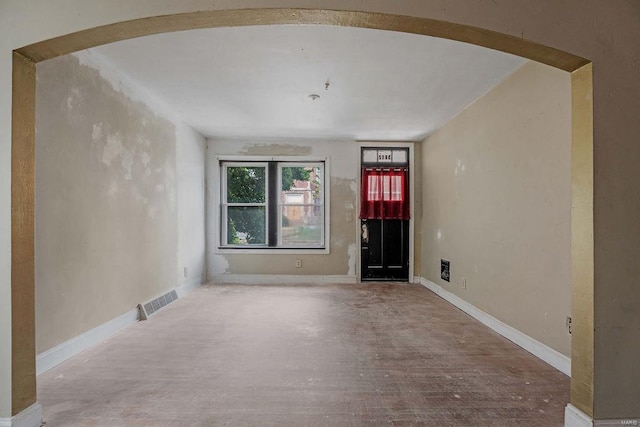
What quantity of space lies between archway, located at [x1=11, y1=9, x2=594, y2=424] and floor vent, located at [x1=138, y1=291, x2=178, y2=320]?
1.94 meters

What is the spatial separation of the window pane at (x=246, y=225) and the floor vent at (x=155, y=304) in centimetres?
167

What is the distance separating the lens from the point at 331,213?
236 inches

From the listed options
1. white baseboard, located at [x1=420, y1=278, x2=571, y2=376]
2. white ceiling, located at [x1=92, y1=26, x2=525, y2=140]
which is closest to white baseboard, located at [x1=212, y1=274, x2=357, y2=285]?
white baseboard, located at [x1=420, y1=278, x2=571, y2=376]

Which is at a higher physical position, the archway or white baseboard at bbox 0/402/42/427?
the archway

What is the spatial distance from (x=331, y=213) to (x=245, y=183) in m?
1.66

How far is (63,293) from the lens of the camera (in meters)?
2.61

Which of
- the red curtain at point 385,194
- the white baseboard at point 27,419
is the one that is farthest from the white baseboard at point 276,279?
the white baseboard at point 27,419

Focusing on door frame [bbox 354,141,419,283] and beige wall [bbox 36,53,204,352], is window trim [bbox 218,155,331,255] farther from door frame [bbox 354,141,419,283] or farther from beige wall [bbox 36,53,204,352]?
beige wall [bbox 36,53,204,352]

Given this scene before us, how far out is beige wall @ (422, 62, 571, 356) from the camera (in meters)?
2.53

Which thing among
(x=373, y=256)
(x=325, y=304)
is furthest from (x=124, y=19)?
(x=373, y=256)

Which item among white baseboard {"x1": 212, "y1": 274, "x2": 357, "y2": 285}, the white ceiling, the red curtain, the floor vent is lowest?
white baseboard {"x1": 212, "y1": 274, "x2": 357, "y2": 285}

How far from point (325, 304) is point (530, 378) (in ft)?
8.23

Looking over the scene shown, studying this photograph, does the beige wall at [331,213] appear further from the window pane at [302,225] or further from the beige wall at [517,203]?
the beige wall at [517,203]

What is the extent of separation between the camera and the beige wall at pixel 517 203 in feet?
8.29
